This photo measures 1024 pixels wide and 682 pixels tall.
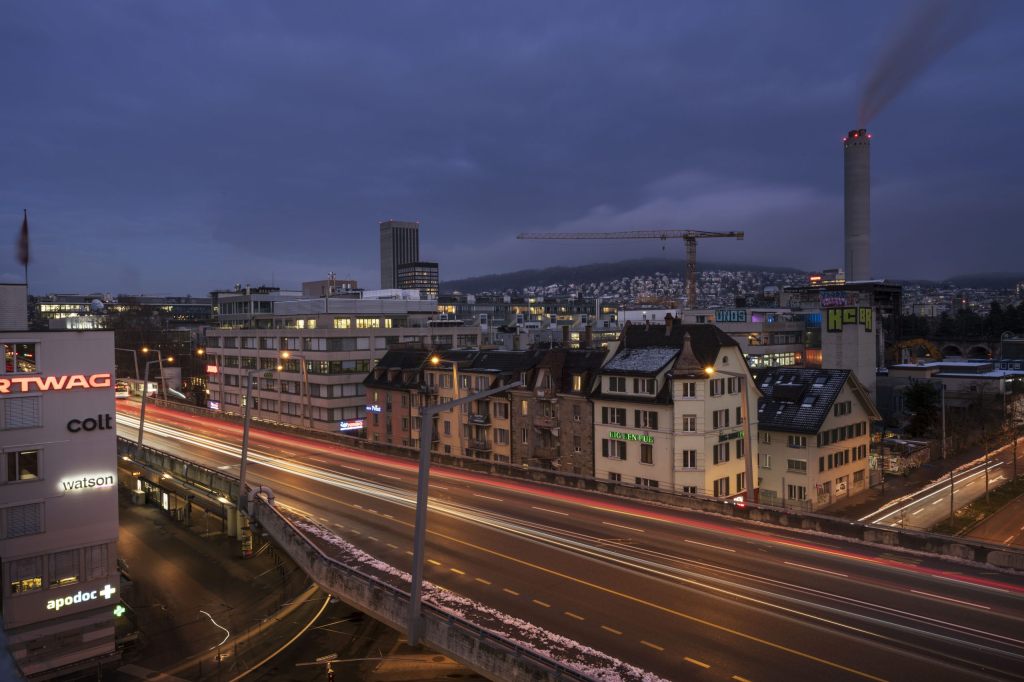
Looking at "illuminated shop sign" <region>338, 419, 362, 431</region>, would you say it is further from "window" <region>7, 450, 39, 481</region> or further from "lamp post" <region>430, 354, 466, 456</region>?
"window" <region>7, 450, 39, 481</region>

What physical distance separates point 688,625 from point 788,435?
38852 millimetres

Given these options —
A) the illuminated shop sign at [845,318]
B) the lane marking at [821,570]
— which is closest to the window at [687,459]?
the lane marking at [821,570]

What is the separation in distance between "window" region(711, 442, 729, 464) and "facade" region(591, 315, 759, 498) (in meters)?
0.08

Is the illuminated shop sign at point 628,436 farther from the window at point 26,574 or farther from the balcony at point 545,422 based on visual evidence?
the window at point 26,574

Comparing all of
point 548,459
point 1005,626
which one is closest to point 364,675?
point 1005,626

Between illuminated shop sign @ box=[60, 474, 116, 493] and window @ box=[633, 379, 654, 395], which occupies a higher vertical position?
window @ box=[633, 379, 654, 395]

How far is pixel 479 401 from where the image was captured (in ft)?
224

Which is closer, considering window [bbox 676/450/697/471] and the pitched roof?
window [bbox 676/450/697/471]

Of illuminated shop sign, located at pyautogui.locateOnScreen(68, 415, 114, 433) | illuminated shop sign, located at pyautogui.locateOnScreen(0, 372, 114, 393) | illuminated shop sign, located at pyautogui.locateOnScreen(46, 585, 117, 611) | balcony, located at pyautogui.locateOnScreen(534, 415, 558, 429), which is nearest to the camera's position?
illuminated shop sign, located at pyautogui.locateOnScreen(0, 372, 114, 393)

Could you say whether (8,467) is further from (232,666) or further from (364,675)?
(364,675)

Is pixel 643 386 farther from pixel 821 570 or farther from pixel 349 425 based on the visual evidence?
pixel 349 425

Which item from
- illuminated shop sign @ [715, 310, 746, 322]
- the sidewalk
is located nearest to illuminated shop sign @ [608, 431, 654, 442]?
the sidewalk

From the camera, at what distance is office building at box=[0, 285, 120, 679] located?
122 feet

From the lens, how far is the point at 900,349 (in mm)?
160875
